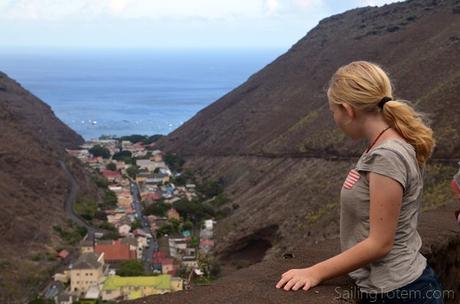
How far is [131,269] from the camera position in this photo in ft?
89.0

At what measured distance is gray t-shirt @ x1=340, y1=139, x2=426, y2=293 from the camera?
2.72 m

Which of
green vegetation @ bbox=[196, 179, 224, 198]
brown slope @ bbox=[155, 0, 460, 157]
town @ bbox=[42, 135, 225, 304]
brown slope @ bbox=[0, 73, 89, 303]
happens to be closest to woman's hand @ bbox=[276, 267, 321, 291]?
town @ bbox=[42, 135, 225, 304]

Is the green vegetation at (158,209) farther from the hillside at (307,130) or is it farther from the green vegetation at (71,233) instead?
the green vegetation at (71,233)

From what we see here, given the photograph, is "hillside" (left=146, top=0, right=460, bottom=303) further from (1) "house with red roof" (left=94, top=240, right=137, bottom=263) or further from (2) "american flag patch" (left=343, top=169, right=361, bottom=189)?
(1) "house with red roof" (left=94, top=240, right=137, bottom=263)

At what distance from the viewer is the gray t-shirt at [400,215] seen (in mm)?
2719

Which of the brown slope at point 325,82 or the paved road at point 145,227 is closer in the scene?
the paved road at point 145,227

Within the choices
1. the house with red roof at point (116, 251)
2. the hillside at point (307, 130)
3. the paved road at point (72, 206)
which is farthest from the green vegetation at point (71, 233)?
the hillside at point (307, 130)

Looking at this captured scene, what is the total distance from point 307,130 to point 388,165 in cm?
3956

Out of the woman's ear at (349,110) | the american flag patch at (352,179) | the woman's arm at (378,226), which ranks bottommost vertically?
the woman's arm at (378,226)

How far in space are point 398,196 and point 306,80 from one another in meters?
55.2

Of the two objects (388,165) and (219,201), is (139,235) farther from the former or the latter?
(388,165)

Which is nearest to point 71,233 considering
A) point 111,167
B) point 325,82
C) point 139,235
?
point 139,235

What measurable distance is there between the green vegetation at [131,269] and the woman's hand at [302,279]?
23.8 m

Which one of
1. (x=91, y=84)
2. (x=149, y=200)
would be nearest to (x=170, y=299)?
(x=149, y=200)
